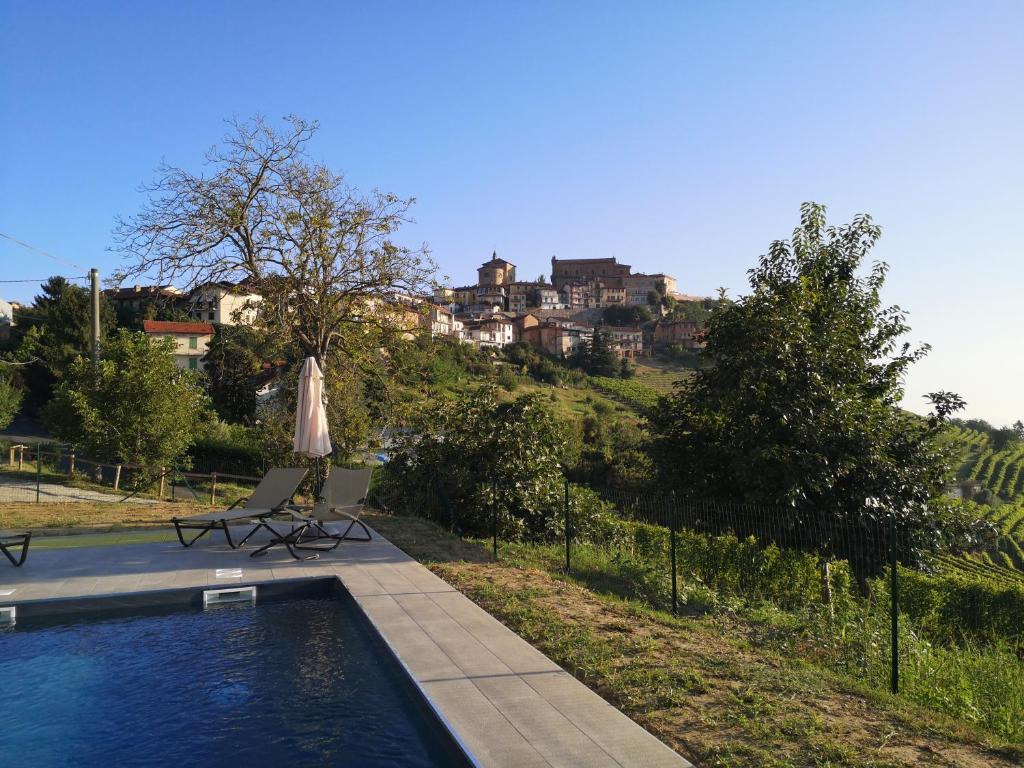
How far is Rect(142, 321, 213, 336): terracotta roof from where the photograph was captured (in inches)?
2231

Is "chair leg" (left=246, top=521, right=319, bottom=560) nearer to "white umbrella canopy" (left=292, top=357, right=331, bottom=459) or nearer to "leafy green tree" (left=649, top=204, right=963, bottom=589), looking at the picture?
"white umbrella canopy" (left=292, top=357, right=331, bottom=459)

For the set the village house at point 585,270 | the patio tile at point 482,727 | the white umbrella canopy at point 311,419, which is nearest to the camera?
the patio tile at point 482,727

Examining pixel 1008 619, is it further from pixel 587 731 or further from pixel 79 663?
pixel 79 663

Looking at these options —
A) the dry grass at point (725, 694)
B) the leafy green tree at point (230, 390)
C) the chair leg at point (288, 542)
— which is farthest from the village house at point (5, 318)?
the dry grass at point (725, 694)

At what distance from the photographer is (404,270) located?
52.0 feet

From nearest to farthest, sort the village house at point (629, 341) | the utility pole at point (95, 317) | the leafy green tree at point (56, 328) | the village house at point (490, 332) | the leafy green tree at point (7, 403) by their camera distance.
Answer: the utility pole at point (95, 317) < the leafy green tree at point (7, 403) < the leafy green tree at point (56, 328) < the village house at point (490, 332) < the village house at point (629, 341)

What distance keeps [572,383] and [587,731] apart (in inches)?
3391

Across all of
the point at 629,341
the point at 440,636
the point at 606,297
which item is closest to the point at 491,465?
the point at 440,636

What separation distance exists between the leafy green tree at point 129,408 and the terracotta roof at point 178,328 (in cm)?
3877

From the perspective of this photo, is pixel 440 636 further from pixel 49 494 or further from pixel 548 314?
pixel 548 314

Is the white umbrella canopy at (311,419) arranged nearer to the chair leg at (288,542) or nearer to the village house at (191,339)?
the chair leg at (288,542)

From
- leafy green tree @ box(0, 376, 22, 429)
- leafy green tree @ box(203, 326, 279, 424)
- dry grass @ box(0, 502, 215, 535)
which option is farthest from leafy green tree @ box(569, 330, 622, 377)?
dry grass @ box(0, 502, 215, 535)

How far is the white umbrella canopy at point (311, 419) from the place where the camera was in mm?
10688

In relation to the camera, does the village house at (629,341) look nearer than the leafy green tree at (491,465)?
No
